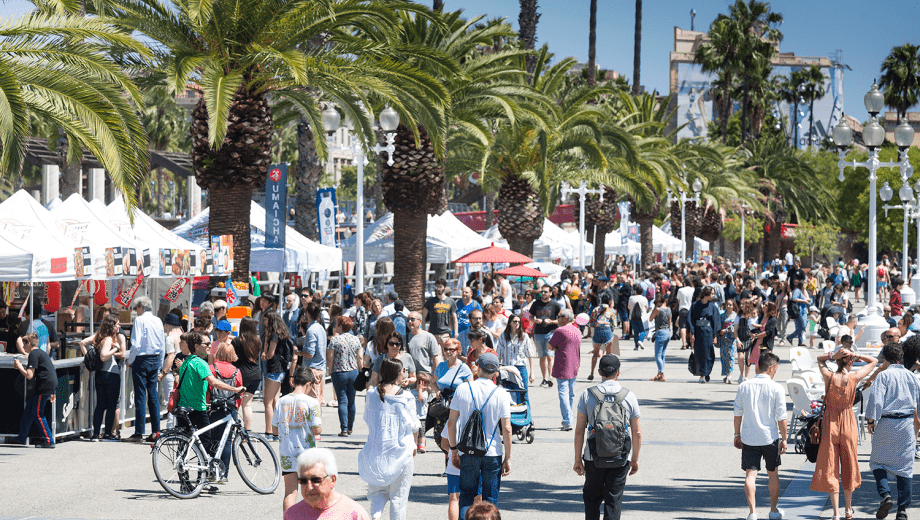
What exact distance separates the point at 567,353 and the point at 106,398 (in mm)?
5943

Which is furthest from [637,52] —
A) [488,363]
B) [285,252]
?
[488,363]

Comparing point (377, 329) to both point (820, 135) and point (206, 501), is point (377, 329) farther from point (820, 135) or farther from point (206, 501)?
point (820, 135)

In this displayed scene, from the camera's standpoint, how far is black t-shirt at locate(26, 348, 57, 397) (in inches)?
474

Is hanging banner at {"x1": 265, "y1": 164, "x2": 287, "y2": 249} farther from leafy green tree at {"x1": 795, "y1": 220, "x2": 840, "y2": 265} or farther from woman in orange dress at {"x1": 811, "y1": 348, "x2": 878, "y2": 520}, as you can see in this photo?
leafy green tree at {"x1": 795, "y1": 220, "x2": 840, "y2": 265}

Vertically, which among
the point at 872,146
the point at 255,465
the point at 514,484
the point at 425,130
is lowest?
the point at 514,484

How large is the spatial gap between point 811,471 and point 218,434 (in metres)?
6.41

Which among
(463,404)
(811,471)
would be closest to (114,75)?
(463,404)

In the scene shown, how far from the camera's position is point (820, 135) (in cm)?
11550

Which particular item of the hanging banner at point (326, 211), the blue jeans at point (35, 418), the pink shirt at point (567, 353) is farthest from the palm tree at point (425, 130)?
the blue jeans at point (35, 418)

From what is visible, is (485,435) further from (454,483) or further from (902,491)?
(902,491)

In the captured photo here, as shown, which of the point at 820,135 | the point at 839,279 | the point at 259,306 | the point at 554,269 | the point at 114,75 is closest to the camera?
the point at 114,75

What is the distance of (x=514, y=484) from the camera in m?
10.3

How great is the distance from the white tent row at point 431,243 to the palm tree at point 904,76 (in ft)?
165

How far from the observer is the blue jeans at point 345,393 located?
42.0ft
